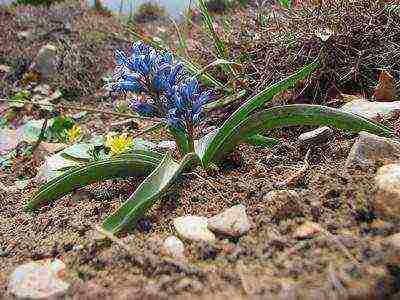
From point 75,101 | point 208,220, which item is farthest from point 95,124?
point 208,220

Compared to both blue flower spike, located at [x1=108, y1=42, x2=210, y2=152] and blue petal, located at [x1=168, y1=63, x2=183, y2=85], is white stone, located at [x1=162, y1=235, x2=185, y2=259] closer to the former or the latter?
blue flower spike, located at [x1=108, y1=42, x2=210, y2=152]

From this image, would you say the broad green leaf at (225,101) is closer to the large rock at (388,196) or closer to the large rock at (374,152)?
the large rock at (374,152)

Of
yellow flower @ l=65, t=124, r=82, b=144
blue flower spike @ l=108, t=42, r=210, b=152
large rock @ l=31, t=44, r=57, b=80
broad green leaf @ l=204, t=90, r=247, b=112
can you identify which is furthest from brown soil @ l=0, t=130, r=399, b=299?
large rock @ l=31, t=44, r=57, b=80

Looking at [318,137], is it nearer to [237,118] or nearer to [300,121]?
[300,121]

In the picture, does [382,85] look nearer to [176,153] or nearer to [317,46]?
[317,46]

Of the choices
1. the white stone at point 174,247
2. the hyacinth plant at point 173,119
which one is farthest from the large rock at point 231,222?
the hyacinth plant at point 173,119

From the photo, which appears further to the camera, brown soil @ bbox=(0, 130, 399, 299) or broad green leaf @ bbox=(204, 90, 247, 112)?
broad green leaf @ bbox=(204, 90, 247, 112)

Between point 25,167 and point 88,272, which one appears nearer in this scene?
point 88,272
